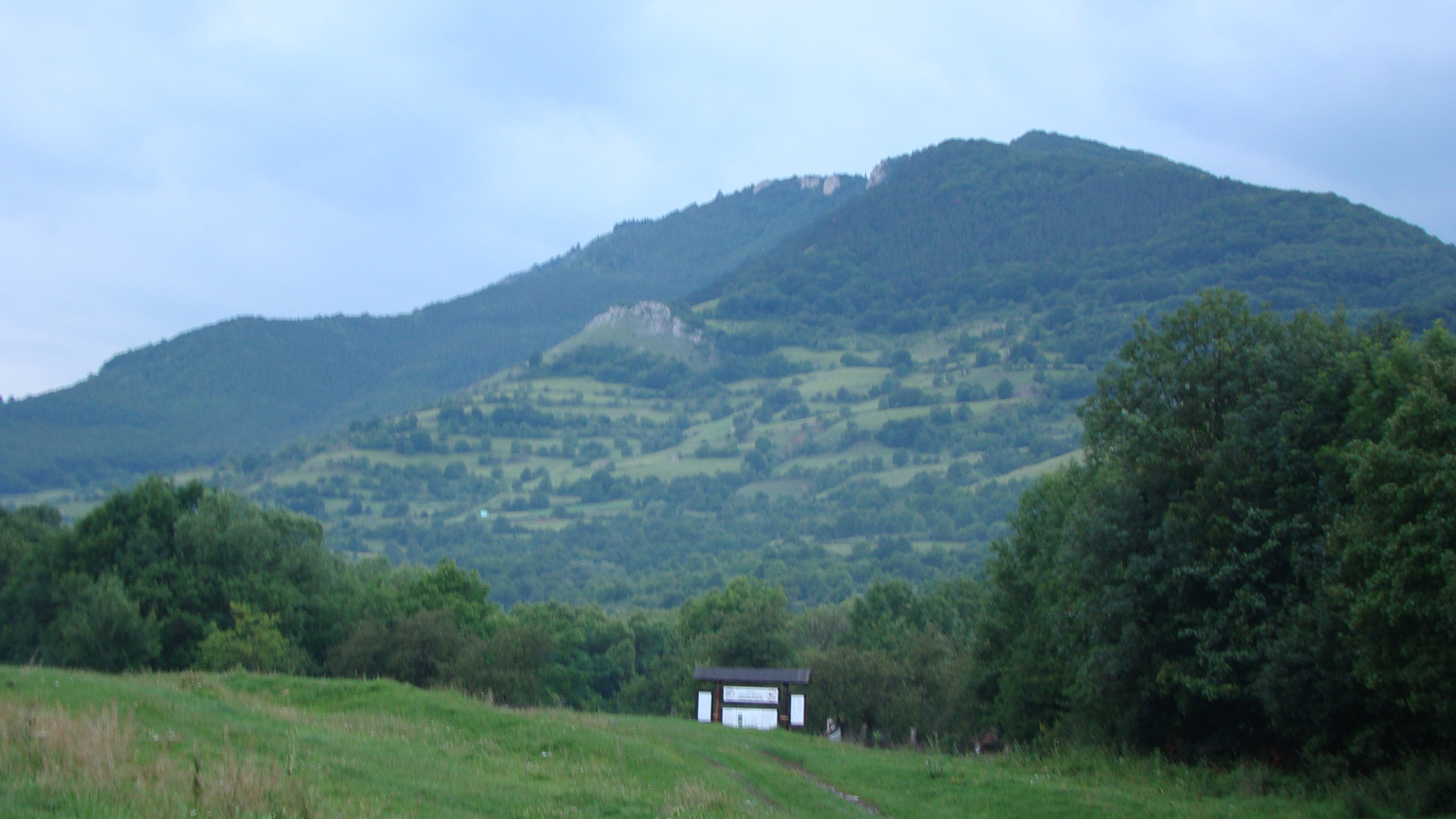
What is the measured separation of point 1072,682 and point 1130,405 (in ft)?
26.7

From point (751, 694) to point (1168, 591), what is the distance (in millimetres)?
13832

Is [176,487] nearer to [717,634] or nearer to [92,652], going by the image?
[92,652]

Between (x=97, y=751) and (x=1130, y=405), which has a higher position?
(x=1130, y=405)

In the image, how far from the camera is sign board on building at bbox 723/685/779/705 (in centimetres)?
3328

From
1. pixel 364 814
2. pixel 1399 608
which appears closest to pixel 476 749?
pixel 364 814

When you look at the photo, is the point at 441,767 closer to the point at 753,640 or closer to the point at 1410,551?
the point at 1410,551

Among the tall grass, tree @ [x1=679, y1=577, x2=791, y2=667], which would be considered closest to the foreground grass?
the tall grass

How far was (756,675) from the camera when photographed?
33.8 metres

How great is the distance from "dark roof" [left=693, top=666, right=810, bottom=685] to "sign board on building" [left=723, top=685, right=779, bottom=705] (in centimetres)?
25

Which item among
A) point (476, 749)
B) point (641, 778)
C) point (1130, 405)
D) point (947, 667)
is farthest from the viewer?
point (947, 667)

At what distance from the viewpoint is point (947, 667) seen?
48.2 m

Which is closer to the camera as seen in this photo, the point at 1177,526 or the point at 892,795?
the point at 892,795

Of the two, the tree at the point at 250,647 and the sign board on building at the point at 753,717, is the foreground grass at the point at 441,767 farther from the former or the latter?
the tree at the point at 250,647

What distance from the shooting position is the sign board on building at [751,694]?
33.3 metres
